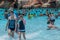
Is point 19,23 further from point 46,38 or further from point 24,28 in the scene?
point 46,38

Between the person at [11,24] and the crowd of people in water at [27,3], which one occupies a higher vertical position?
the crowd of people in water at [27,3]

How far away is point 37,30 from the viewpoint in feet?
17.4

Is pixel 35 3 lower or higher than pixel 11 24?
higher

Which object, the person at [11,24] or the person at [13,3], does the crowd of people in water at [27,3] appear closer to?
the person at [13,3]

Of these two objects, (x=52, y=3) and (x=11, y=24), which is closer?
(x=11, y=24)

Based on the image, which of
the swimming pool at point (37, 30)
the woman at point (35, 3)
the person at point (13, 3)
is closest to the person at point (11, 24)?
the swimming pool at point (37, 30)

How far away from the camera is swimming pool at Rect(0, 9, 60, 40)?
522 cm

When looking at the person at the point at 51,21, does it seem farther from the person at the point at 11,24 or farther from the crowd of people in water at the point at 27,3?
the person at the point at 11,24

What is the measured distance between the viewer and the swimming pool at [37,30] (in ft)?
17.1

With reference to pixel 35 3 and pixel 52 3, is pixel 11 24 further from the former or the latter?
pixel 52 3

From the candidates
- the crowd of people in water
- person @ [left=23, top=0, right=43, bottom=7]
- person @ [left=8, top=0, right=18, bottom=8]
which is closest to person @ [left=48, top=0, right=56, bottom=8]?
the crowd of people in water

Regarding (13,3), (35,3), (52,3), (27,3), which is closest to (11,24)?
(13,3)

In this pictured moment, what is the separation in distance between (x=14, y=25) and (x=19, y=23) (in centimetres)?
10

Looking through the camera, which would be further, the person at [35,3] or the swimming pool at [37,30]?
the person at [35,3]
